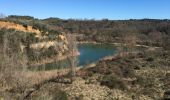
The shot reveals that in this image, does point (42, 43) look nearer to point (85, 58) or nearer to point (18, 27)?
point (18, 27)

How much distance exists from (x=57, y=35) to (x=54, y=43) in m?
4.48

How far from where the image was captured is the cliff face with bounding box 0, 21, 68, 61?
67438mm

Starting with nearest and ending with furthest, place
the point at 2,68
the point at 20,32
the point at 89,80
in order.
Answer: the point at 2,68 → the point at 89,80 → the point at 20,32

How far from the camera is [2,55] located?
3061 centimetres

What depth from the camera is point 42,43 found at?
7112cm

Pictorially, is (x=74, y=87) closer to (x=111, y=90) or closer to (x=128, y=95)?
(x=111, y=90)

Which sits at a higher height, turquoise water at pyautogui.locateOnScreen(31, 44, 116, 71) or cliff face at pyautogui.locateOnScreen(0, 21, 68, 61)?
cliff face at pyautogui.locateOnScreen(0, 21, 68, 61)

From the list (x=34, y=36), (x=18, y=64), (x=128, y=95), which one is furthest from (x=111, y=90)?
(x=34, y=36)

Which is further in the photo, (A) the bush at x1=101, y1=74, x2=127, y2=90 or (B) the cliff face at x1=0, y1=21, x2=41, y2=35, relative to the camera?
(B) the cliff face at x1=0, y1=21, x2=41, y2=35

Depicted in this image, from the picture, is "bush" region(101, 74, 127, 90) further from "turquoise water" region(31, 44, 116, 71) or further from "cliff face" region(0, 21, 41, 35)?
"cliff face" region(0, 21, 41, 35)

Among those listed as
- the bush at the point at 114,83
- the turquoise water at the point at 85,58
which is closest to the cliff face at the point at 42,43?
the turquoise water at the point at 85,58

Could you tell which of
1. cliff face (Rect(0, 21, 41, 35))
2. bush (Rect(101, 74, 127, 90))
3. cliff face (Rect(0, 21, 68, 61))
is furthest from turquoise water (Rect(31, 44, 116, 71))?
bush (Rect(101, 74, 127, 90))

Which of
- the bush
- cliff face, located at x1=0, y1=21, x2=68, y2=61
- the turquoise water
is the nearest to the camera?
the bush

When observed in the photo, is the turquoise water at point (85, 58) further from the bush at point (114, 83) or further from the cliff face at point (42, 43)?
the bush at point (114, 83)
